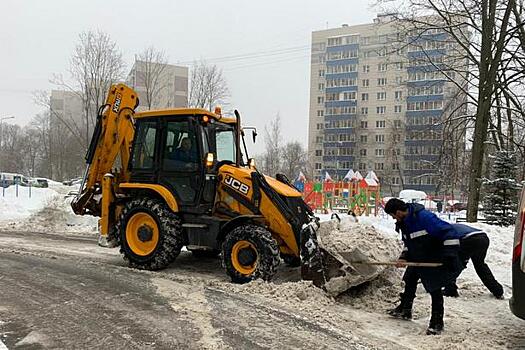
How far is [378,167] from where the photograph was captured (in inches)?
2940

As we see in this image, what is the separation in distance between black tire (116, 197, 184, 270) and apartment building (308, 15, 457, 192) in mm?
61231

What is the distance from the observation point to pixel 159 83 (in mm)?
39125

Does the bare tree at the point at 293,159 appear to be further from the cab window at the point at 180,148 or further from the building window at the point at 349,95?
the cab window at the point at 180,148

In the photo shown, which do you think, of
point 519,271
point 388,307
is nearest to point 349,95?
point 388,307

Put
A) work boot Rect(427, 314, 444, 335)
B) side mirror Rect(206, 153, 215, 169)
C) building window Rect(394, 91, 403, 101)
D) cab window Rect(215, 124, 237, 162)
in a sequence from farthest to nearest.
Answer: building window Rect(394, 91, 403, 101), cab window Rect(215, 124, 237, 162), side mirror Rect(206, 153, 215, 169), work boot Rect(427, 314, 444, 335)

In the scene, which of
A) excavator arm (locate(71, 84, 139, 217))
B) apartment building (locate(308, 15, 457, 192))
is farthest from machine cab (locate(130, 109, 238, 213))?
apartment building (locate(308, 15, 457, 192))

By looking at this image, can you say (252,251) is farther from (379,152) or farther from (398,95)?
(379,152)

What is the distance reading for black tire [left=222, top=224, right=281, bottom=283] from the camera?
272 inches

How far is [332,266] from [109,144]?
4682 millimetres

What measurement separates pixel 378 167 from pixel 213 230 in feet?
228

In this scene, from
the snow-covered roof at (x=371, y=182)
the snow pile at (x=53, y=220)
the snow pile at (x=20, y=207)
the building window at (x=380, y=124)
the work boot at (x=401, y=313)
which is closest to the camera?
the work boot at (x=401, y=313)

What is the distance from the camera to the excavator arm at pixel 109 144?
8914 mm

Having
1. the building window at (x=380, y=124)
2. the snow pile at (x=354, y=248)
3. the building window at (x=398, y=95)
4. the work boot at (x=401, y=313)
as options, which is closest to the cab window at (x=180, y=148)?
the snow pile at (x=354, y=248)

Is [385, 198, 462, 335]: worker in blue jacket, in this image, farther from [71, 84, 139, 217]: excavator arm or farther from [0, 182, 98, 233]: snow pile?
[0, 182, 98, 233]: snow pile
